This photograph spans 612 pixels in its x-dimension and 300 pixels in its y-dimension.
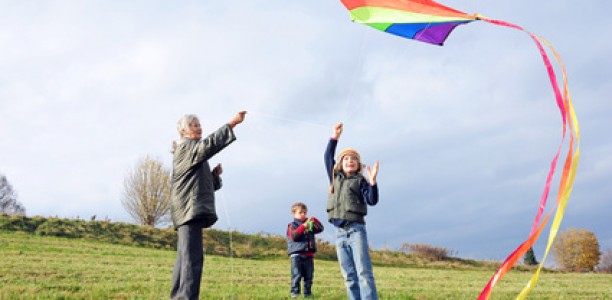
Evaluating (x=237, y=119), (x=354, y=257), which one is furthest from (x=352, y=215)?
(x=237, y=119)

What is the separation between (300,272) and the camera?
7996 mm

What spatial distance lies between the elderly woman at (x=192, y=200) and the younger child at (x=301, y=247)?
274 cm

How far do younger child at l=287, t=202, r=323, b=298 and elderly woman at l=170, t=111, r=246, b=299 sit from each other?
2.74 metres

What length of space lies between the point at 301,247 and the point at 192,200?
3273 millimetres

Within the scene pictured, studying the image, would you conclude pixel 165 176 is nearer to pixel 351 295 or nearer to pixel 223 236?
pixel 223 236

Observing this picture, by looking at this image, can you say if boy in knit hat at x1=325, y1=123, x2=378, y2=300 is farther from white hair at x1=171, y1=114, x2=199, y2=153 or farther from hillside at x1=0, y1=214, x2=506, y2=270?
hillside at x1=0, y1=214, x2=506, y2=270

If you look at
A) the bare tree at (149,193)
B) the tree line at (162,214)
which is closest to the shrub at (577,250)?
the tree line at (162,214)

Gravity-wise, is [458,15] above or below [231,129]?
above

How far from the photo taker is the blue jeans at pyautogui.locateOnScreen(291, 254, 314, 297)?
789cm

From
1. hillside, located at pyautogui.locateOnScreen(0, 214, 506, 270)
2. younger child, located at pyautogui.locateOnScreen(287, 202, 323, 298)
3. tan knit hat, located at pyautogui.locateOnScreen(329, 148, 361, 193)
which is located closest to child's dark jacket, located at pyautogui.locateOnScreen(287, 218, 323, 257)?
younger child, located at pyautogui.locateOnScreen(287, 202, 323, 298)

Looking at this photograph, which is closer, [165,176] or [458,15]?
[458,15]

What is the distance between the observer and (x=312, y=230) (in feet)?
25.1

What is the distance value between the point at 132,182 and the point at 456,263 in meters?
20.8

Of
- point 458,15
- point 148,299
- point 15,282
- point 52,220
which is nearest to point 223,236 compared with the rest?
point 52,220
